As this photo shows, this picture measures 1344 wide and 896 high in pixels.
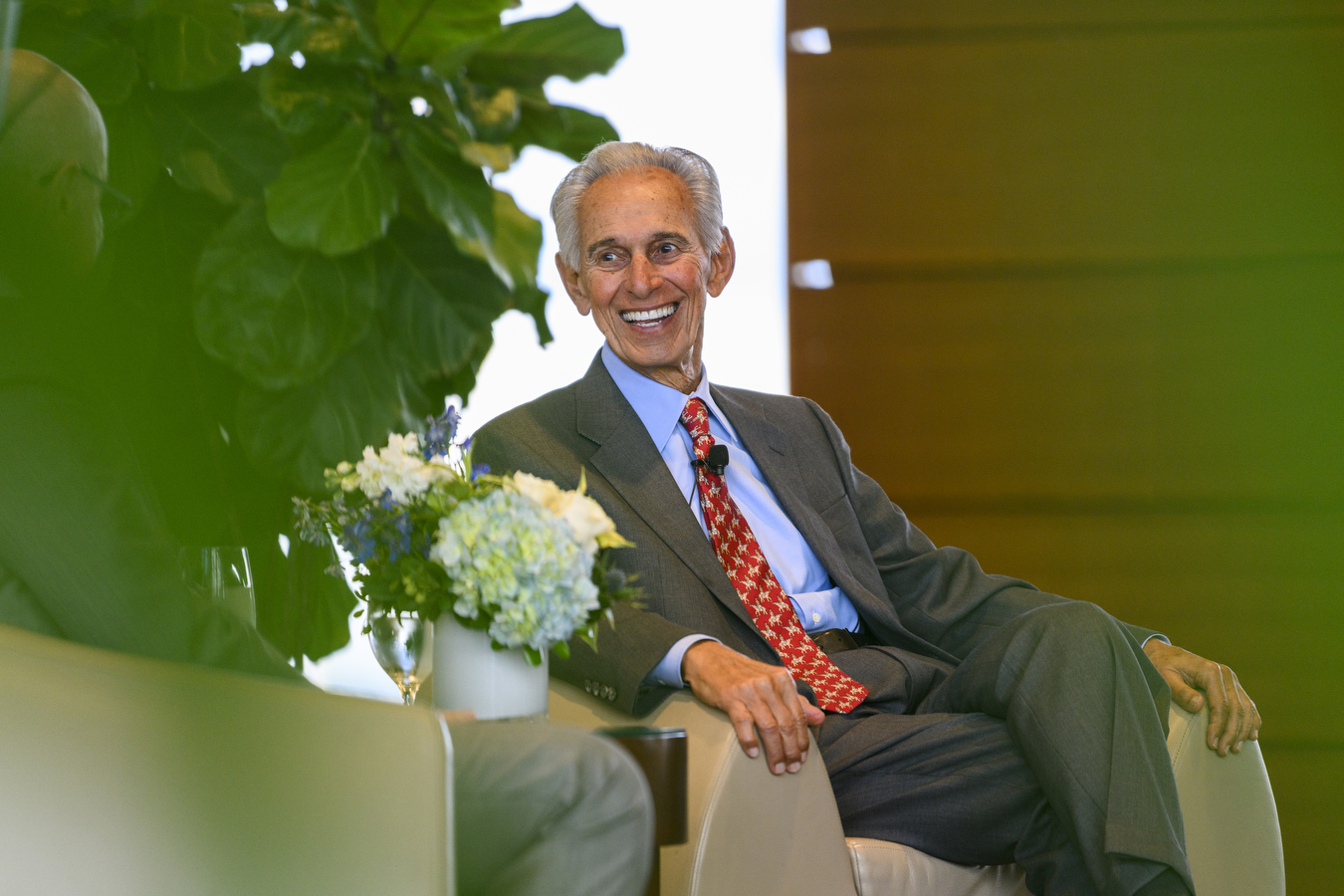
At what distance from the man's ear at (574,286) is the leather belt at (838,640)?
74 cm

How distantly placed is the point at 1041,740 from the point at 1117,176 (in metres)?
2.00

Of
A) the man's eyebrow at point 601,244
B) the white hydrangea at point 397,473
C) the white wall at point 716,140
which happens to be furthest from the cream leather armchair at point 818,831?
the white wall at point 716,140

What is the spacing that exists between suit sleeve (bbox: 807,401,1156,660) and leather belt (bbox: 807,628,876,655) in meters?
0.10

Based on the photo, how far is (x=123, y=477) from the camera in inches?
42.2

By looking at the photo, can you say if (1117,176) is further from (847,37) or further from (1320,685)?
(1320,685)

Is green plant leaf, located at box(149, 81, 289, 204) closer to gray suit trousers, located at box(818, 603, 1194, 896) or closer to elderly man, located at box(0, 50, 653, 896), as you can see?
elderly man, located at box(0, 50, 653, 896)

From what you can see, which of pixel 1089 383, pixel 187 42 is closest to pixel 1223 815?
pixel 1089 383

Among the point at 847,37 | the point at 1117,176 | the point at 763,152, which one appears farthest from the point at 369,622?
the point at 1117,176

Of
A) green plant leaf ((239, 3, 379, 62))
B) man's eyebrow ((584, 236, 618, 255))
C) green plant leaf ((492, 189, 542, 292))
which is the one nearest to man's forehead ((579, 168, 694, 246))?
man's eyebrow ((584, 236, 618, 255))

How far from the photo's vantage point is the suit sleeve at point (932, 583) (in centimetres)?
199

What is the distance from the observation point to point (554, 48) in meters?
2.51

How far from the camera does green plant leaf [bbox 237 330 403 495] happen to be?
2.33m

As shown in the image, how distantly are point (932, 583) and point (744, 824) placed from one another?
0.87 metres

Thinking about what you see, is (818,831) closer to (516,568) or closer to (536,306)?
(516,568)
